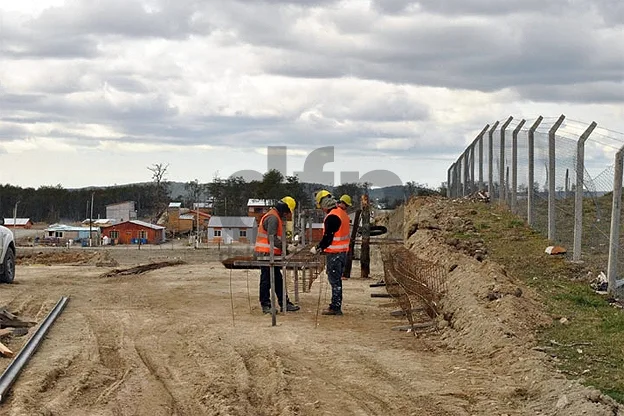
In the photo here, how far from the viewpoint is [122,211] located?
367 ft

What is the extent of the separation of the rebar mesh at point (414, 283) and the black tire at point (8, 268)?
8133mm

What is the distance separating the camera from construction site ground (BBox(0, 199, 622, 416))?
7758 mm

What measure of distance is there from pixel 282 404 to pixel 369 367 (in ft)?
5.97

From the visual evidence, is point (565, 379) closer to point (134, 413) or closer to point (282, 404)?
point (282, 404)

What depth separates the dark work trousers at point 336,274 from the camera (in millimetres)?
13984

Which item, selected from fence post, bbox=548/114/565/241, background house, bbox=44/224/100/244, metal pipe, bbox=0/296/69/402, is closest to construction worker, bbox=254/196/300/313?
metal pipe, bbox=0/296/69/402

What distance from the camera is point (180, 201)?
371ft

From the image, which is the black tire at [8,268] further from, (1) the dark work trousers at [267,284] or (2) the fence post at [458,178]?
(2) the fence post at [458,178]

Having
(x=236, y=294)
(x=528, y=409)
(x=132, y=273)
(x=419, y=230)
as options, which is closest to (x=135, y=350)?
(x=528, y=409)

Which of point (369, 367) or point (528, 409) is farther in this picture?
point (369, 367)

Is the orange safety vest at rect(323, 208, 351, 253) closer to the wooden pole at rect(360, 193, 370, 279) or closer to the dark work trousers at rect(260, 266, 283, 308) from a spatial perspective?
the dark work trousers at rect(260, 266, 283, 308)

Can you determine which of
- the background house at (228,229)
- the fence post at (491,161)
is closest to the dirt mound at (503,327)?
the fence post at (491,161)

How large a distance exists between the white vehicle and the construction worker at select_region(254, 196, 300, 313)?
687cm

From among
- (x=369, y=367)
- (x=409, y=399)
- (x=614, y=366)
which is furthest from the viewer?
(x=369, y=367)
